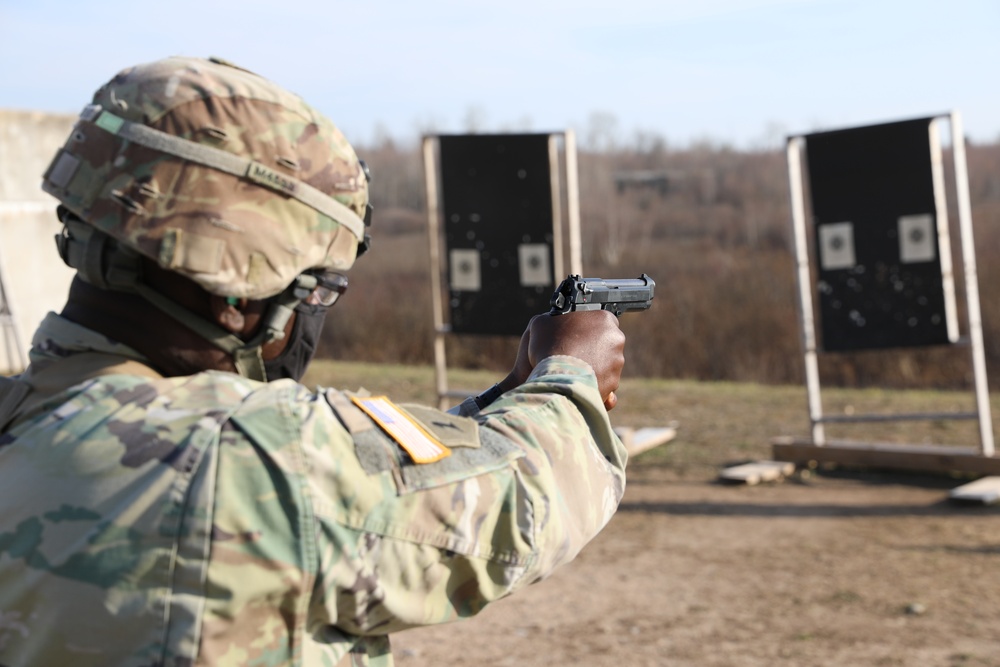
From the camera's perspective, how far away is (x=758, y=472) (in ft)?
22.7

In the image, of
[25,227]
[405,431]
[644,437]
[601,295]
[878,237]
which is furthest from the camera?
[25,227]

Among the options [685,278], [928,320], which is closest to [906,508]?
[928,320]

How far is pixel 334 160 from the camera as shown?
145cm

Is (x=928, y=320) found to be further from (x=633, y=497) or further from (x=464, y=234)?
(x=464, y=234)

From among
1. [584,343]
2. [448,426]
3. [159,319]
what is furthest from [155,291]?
[584,343]

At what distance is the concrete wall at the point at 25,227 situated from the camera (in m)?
11.3

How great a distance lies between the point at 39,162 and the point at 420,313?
892cm

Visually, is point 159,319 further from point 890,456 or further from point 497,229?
point 890,456

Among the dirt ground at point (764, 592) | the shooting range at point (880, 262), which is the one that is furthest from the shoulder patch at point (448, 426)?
the shooting range at point (880, 262)

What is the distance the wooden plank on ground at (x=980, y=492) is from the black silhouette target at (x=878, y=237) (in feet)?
3.38

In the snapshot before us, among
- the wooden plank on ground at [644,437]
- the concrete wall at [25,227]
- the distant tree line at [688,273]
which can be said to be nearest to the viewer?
the wooden plank on ground at [644,437]

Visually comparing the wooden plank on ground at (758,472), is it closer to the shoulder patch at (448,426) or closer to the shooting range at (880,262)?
the shooting range at (880,262)

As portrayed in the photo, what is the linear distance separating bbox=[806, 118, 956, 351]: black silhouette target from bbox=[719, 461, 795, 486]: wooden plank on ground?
90cm

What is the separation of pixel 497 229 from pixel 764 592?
3.39 meters
